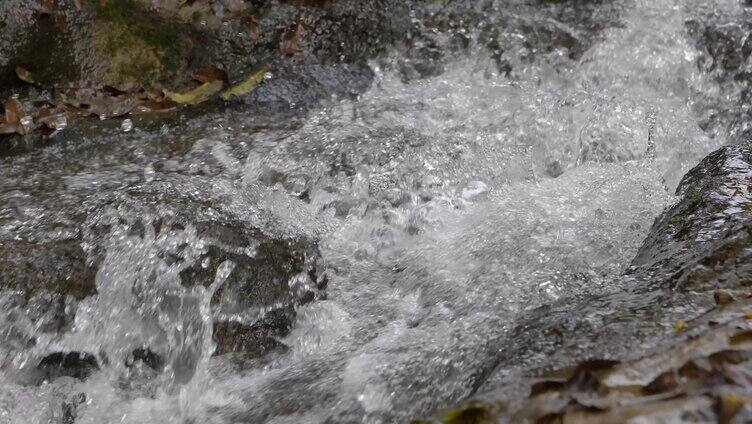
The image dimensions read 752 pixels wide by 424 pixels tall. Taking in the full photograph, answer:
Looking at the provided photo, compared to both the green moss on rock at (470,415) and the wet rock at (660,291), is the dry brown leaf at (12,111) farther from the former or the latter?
the green moss on rock at (470,415)

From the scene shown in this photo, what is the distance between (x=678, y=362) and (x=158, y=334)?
2.39m

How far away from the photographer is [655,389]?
1715 millimetres

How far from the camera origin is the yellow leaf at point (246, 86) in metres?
4.86

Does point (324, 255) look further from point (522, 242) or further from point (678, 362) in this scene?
point (678, 362)

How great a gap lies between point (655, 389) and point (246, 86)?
376cm

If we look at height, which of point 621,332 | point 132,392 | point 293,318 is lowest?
point 132,392

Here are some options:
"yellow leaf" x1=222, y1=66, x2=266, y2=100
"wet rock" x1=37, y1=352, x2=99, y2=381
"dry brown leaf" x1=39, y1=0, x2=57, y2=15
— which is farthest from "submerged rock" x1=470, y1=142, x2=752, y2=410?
"dry brown leaf" x1=39, y1=0, x2=57, y2=15

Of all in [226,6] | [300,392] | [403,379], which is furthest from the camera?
[226,6]

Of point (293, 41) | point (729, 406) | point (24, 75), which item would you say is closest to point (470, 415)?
point (729, 406)

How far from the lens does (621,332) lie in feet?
6.81

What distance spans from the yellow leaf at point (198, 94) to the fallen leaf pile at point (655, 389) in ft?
11.5

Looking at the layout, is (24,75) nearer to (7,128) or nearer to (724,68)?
(7,128)

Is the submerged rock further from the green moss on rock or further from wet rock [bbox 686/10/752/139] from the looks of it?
wet rock [bbox 686/10/752/139]

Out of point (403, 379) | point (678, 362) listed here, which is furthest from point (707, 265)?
point (403, 379)
